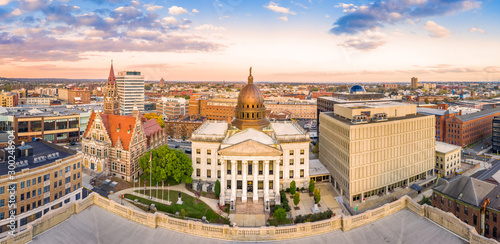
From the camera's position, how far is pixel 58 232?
23.5 meters

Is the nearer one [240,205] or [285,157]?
[240,205]

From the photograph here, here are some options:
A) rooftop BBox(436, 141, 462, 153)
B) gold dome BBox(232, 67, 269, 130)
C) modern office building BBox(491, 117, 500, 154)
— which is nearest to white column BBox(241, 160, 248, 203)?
gold dome BBox(232, 67, 269, 130)

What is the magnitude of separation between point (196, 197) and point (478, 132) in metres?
133

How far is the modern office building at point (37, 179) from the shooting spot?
52.3m

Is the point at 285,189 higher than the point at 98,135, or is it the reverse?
the point at 98,135

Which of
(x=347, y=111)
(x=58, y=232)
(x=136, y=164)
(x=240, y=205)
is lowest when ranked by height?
(x=240, y=205)

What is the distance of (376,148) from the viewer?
75062 millimetres

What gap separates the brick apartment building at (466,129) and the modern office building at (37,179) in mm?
138222

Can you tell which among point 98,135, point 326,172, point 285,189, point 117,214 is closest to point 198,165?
point 285,189

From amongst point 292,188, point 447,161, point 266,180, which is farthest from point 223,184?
point 447,161

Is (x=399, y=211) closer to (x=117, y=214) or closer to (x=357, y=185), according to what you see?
(x=117, y=214)

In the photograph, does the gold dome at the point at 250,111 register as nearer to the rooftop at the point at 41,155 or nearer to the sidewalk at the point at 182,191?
the sidewalk at the point at 182,191

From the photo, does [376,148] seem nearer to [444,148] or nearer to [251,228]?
[444,148]

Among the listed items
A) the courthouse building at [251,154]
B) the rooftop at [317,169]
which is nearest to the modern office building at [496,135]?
the rooftop at [317,169]
